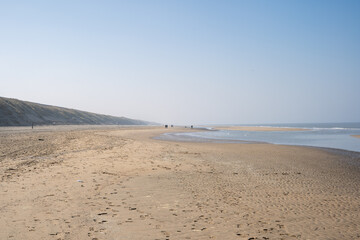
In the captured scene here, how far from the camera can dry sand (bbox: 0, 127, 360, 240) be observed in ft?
18.9

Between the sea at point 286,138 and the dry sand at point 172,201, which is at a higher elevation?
the sea at point 286,138

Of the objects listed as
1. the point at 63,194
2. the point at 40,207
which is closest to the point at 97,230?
the point at 40,207

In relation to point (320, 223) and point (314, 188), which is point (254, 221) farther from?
point (314, 188)

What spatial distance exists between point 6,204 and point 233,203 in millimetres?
6746

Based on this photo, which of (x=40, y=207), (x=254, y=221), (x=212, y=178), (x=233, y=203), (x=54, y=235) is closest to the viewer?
(x=54, y=235)

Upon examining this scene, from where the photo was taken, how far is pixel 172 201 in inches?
314

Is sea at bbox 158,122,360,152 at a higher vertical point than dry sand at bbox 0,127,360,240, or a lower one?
higher

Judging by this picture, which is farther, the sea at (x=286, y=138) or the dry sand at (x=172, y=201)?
the sea at (x=286, y=138)

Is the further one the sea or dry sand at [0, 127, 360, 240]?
the sea

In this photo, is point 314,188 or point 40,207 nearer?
point 40,207

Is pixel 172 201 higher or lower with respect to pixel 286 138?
lower

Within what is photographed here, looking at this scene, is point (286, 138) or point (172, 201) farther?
point (286, 138)

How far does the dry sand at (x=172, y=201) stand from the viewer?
18.9ft

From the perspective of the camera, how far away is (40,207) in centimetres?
697
